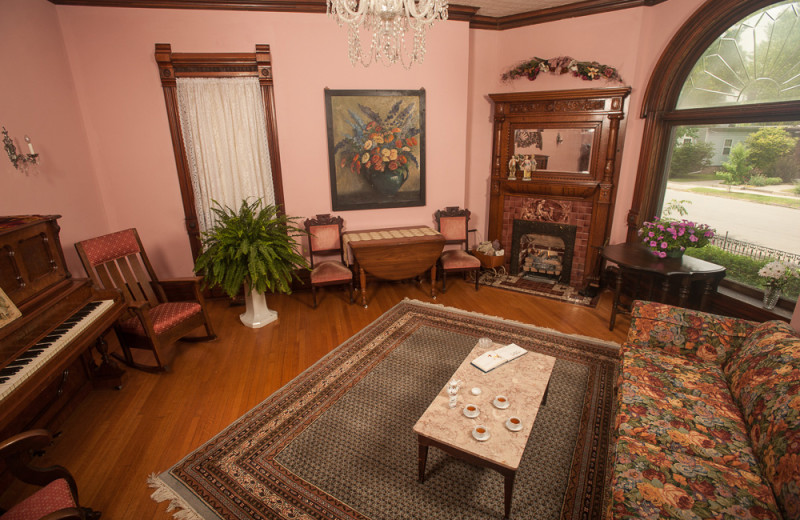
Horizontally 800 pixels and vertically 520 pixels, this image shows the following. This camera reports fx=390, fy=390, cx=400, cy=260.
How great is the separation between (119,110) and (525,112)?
163 inches

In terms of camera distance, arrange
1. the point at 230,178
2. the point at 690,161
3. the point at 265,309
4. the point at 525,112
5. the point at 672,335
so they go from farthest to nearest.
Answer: the point at 525,112 → the point at 230,178 → the point at 265,309 → the point at 690,161 → the point at 672,335

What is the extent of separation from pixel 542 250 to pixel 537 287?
1.74 ft

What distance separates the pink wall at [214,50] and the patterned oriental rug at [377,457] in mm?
2229

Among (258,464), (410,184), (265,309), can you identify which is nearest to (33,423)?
(258,464)

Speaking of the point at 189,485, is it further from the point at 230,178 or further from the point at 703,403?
the point at 230,178

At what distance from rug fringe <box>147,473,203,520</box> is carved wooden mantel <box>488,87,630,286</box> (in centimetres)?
389

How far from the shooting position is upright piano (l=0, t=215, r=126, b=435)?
1.86 metres

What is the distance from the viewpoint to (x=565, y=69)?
4.06 metres

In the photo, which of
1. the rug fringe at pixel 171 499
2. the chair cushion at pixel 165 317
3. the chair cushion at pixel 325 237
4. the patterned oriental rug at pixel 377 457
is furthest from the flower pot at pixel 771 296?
the chair cushion at pixel 165 317

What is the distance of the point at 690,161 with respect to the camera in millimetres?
3576

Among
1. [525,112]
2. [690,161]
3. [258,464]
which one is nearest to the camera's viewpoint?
[258,464]

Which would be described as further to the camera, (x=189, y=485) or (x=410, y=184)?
(x=410, y=184)

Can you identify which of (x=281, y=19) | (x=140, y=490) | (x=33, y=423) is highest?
(x=281, y=19)

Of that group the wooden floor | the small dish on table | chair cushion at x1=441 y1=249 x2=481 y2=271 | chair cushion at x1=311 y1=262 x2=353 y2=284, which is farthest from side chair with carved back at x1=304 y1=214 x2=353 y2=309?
the small dish on table
